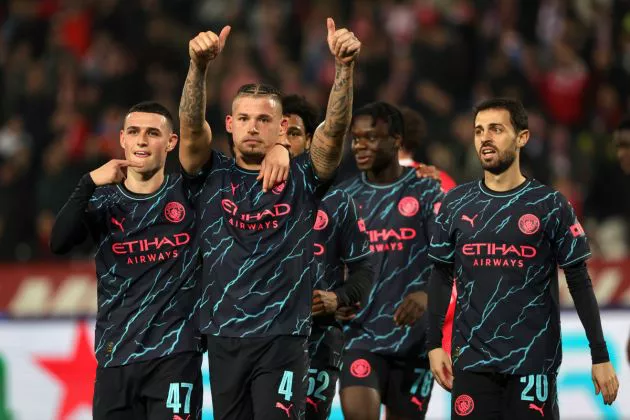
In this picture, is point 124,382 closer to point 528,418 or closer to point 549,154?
point 528,418

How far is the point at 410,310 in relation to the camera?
816cm

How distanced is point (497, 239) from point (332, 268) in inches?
53.6

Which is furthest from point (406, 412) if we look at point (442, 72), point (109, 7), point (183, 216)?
point (109, 7)

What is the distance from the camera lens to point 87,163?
14188 mm

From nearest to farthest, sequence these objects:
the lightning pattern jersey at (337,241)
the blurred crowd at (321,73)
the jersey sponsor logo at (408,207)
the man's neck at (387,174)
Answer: the lightning pattern jersey at (337,241), the jersey sponsor logo at (408,207), the man's neck at (387,174), the blurred crowd at (321,73)

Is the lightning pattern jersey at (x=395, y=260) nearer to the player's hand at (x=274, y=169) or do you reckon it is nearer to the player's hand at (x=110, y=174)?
the player's hand at (x=274, y=169)

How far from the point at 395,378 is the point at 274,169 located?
2.26 m

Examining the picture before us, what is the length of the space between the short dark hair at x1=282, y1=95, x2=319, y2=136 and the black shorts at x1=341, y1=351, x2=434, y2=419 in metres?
1.48

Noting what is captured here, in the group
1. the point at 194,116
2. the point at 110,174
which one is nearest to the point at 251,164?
the point at 194,116

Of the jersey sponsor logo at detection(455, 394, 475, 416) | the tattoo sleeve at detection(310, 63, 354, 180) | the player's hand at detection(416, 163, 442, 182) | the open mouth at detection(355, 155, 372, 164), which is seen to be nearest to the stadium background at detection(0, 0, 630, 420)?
the player's hand at detection(416, 163, 442, 182)

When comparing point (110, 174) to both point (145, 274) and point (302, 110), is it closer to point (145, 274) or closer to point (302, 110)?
point (145, 274)

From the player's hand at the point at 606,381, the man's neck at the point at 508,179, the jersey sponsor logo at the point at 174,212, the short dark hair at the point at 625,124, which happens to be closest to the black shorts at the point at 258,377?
the jersey sponsor logo at the point at 174,212

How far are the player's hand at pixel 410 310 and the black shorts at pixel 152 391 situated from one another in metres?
1.63

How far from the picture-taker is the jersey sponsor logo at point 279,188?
689 centimetres
